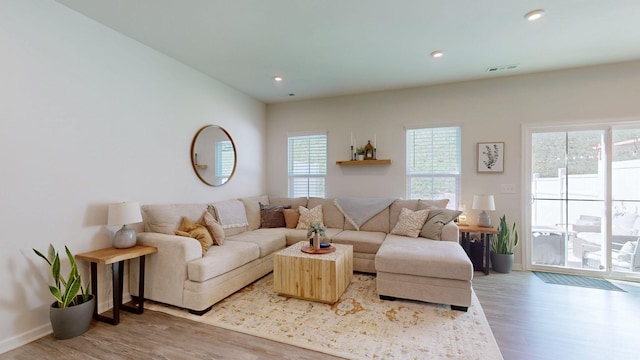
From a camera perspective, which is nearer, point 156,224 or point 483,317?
point 483,317

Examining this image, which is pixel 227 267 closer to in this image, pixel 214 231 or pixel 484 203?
pixel 214 231

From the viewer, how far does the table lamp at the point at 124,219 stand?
242cm

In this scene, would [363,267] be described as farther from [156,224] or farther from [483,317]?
[156,224]

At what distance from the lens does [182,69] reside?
3.47 m

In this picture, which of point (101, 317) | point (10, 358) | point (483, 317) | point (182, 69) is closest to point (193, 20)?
point (182, 69)

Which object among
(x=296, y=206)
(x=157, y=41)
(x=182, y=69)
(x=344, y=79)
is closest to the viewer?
(x=157, y=41)

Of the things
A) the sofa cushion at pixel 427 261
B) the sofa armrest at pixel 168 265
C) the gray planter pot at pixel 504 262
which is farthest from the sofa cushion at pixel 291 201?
the gray planter pot at pixel 504 262

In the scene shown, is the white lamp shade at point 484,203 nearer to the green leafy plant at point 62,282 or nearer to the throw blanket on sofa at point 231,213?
the throw blanket on sofa at point 231,213

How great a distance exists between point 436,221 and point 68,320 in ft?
12.5

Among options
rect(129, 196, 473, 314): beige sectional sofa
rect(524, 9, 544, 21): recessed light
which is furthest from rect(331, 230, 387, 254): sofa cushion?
rect(524, 9, 544, 21): recessed light

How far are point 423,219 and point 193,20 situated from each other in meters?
3.49

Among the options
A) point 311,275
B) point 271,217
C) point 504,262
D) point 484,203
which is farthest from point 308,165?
point 504,262

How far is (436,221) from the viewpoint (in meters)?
3.48

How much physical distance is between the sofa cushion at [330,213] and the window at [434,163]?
1.21 metres
